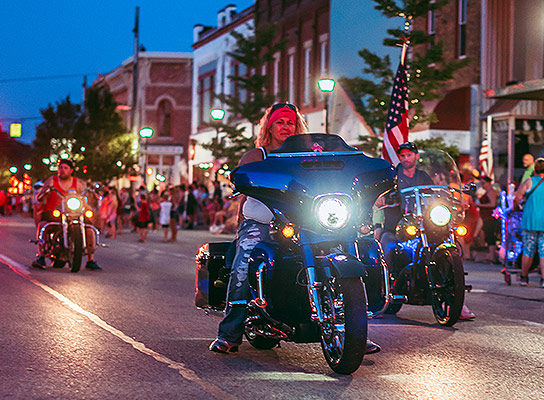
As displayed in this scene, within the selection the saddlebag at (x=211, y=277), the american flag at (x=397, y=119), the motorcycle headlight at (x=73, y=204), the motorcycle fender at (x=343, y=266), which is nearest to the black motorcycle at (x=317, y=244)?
the motorcycle fender at (x=343, y=266)

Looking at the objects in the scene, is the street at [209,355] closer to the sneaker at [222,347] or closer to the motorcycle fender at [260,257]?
the sneaker at [222,347]

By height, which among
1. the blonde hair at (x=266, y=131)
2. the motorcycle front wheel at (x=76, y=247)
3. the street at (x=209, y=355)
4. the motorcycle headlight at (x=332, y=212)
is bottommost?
the street at (x=209, y=355)

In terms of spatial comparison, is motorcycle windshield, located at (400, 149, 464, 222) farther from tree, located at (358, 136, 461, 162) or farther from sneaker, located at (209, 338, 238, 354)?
tree, located at (358, 136, 461, 162)

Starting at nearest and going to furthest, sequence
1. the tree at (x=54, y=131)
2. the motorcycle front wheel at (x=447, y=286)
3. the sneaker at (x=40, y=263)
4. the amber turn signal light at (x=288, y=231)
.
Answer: the amber turn signal light at (x=288, y=231), the motorcycle front wheel at (x=447, y=286), the sneaker at (x=40, y=263), the tree at (x=54, y=131)

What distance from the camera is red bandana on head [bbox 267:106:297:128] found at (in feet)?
25.2

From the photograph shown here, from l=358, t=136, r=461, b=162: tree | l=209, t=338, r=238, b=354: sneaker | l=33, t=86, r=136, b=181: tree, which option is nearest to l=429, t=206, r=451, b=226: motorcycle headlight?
l=209, t=338, r=238, b=354: sneaker

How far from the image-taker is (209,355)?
24.1ft

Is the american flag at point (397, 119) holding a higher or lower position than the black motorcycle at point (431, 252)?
higher

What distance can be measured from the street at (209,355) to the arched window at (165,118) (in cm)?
5562

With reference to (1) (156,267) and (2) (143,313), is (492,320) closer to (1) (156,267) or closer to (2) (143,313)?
(2) (143,313)

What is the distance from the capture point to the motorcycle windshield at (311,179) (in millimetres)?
6523

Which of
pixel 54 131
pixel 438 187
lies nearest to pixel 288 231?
pixel 438 187

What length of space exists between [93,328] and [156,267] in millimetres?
8354

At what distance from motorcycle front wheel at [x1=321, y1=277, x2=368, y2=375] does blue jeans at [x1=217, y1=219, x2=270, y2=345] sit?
719 mm
